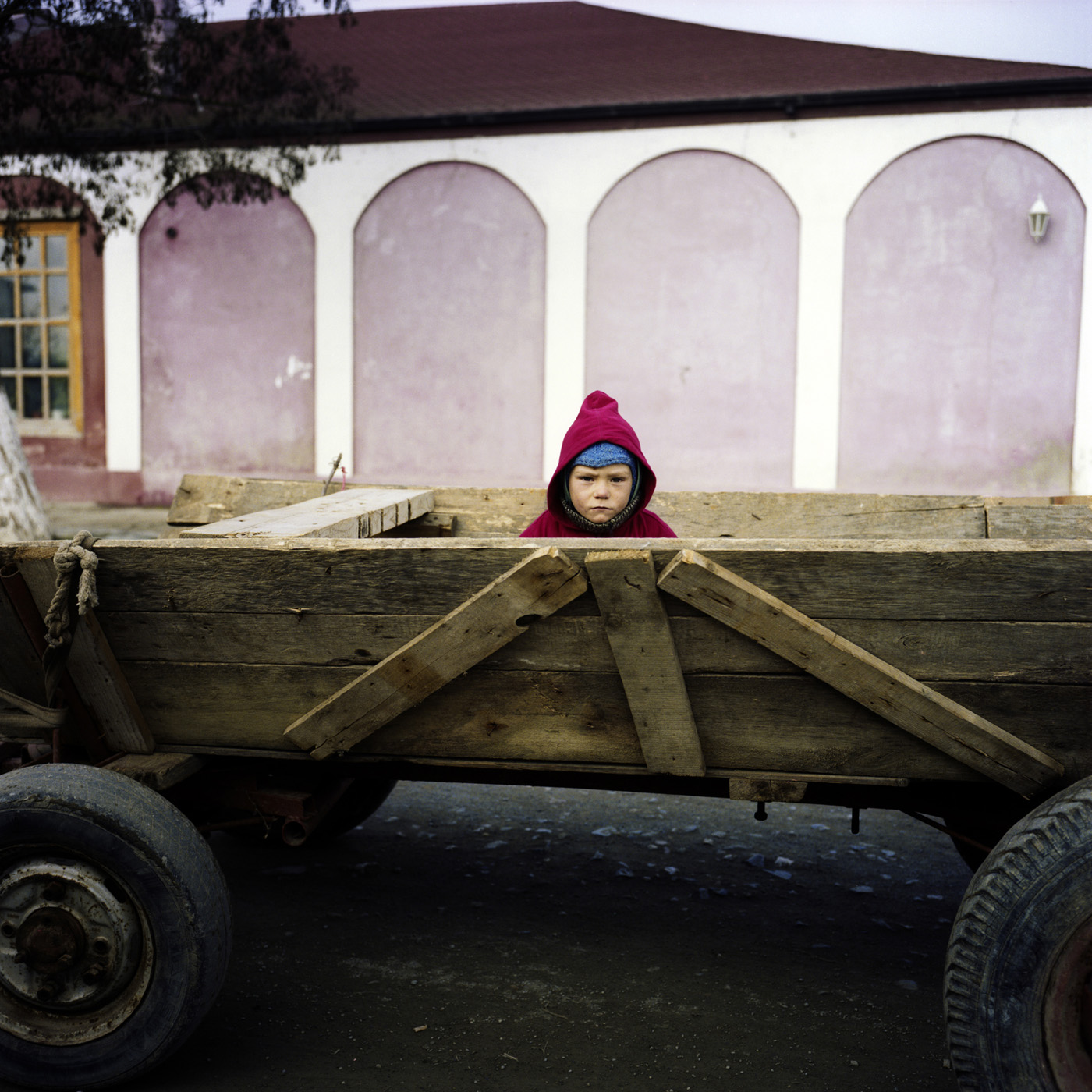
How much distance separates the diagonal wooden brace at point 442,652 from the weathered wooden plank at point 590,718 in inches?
2.3

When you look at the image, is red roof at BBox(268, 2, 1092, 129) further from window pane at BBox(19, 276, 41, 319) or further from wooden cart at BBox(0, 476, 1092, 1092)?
wooden cart at BBox(0, 476, 1092, 1092)

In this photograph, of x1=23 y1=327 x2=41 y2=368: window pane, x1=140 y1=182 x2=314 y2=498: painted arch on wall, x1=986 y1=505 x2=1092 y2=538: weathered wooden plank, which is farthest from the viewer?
x1=23 y1=327 x2=41 y2=368: window pane

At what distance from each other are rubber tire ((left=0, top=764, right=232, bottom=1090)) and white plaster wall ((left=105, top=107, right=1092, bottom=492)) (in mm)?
8559

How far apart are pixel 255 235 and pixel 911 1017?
419 inches

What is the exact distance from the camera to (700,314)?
32.9 feet

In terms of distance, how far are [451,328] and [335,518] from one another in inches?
329

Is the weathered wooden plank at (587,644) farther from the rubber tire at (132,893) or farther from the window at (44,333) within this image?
the window at (44,333)

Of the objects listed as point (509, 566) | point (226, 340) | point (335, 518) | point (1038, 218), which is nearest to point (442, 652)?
point (509, 566)

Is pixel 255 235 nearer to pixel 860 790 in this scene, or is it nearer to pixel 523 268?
pixel 523 268

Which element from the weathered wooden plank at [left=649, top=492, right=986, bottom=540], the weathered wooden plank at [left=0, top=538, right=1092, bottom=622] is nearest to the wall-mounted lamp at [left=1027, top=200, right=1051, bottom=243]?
the weathered wooden plank at [left=649, top=492, right=986, bottom=540]

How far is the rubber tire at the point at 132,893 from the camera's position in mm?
1879

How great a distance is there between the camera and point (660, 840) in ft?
11.0

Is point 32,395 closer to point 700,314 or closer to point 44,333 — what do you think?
point 44,333

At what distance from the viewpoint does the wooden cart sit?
65.9 inches
